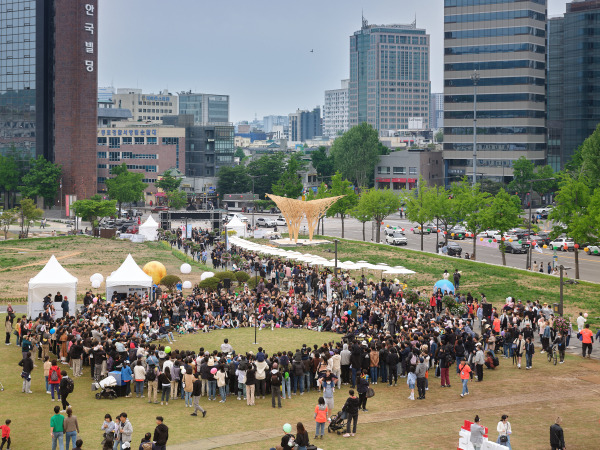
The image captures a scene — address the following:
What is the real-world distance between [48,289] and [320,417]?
20.5m

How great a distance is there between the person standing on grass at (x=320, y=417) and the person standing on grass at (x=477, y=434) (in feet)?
12.9

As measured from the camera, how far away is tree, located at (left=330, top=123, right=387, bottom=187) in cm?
14662

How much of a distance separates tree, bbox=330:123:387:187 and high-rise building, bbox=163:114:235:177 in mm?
29615

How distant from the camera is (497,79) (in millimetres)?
127188

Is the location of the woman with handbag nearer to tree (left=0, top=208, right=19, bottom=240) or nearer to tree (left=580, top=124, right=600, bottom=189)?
tree (left=0, top=208, right=19, bottom=240)

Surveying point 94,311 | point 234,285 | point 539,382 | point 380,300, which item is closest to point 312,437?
point 539,382

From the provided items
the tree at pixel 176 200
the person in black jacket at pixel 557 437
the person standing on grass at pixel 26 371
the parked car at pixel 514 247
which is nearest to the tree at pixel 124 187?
the tree at pixel 176 200

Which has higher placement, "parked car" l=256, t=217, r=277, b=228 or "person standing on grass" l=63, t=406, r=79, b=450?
"parked car" l=256, t=217, r=277, b=228

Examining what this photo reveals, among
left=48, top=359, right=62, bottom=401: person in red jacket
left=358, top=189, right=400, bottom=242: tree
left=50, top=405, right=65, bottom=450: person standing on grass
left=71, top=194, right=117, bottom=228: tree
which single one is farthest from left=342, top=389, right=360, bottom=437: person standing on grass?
left=71, top=194, right=117, bottom=228: tree

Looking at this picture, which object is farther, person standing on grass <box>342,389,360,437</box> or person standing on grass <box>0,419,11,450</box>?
person standing on grass <box>342,389,360,437</box>

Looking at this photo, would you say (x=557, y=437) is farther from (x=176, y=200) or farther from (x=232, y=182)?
(x=232, y=182)

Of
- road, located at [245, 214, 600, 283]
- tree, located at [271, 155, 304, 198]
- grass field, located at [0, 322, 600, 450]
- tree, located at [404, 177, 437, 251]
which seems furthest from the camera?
tree, located at [271, 155, 304, 198]

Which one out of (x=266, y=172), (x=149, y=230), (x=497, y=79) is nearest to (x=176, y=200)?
(x=266, y=172)

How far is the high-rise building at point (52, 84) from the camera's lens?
424 feet
